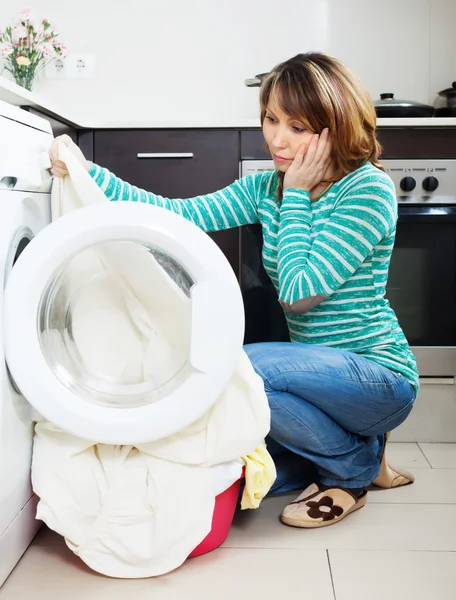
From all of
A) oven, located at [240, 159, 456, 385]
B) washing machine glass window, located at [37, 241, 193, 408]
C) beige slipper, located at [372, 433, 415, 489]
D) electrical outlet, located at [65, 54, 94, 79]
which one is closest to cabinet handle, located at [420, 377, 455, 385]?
oven, located at [240, 159, 456, 385]

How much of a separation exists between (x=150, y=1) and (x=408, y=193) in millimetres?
1219

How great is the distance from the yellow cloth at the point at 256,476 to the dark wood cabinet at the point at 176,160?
2.92 feet

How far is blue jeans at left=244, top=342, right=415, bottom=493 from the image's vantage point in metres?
1.59

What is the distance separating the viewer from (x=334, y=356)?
1610 mm

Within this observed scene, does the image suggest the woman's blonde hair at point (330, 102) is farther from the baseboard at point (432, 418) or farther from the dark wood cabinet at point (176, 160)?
the baseboard at point (432, 418)

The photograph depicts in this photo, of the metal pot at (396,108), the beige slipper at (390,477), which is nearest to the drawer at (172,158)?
the metal pot at (396,108)

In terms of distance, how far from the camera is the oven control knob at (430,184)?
222 centimetres

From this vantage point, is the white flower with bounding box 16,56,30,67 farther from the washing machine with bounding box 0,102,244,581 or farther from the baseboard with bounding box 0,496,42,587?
the baseboard with bounding box 0,496,42,587

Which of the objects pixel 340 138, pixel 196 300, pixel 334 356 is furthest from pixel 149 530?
pixel 340 138

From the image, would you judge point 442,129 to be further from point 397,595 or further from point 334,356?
point 397,595

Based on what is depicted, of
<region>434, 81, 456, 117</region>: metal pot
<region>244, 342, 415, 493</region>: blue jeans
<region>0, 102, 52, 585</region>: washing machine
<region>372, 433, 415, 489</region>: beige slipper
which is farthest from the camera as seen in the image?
<region>434, 81, 456, 117</region>: metal pot

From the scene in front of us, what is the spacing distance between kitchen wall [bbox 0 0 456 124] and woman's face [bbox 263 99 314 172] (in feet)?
3.63

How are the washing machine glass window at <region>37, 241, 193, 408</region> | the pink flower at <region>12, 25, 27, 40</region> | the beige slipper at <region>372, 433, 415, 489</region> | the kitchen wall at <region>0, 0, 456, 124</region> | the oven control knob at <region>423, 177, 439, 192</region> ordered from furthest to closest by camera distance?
the kitchen wall at <region>0, 0, 456, 124</region>
the pink flower at <region>12, 25, 27, 40</region>
the oven control knob at <region>423, 177, 439, 192</region>
the beige slipper at <region>372, 433, 415, 489</region>
the washing machine glass window at <region>37, 241, 193, 408</region>

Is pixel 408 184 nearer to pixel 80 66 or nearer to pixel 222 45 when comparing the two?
pixel 222 45
